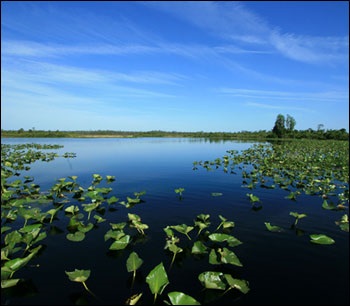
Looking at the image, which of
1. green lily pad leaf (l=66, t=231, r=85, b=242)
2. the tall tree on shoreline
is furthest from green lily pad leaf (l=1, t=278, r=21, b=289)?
the tall tree on shoreline

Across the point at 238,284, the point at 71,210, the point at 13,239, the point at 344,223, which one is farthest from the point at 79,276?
the point at 344,223

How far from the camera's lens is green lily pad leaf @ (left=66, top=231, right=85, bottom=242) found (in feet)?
15.5

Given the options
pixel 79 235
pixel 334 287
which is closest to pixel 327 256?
pixel 334 287

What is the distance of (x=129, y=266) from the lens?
3.55m

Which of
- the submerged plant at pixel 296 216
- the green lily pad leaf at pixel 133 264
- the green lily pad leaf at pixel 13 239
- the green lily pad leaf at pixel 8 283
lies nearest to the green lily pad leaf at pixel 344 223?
the submerged plant at pixel 296 216

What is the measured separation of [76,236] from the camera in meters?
4.79

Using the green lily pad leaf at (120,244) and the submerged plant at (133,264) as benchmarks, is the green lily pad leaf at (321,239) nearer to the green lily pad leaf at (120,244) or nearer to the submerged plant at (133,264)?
the submerged plant at (133,264)

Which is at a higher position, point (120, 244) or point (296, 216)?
point (296, 216)

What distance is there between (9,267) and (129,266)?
1.62 metres

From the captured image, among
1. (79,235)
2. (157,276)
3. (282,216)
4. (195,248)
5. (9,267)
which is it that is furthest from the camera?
(282,216)

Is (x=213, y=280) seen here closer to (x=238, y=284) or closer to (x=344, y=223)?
(x=238, y=284)

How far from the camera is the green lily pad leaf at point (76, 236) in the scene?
4.71 m

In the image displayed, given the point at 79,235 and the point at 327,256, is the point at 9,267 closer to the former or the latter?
the point at 79,235

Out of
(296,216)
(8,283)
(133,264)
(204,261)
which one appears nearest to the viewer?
(8,283)
